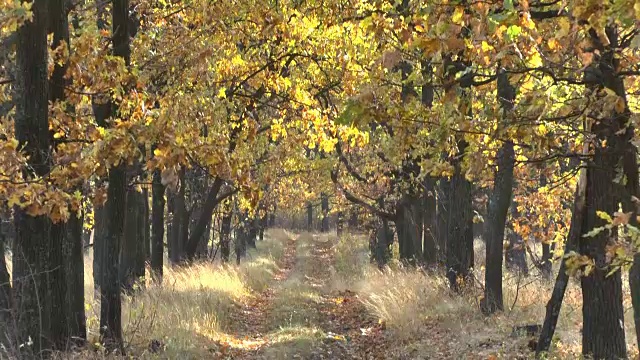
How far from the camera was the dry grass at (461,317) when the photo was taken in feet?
28.6

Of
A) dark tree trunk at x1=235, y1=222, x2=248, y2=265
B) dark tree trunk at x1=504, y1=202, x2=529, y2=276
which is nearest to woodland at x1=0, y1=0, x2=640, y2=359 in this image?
dark tree trunk at x1=504, y1=202, x2=529, y2=276

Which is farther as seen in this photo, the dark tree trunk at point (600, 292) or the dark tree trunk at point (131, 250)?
the dark tree trunk at point (131, 250)

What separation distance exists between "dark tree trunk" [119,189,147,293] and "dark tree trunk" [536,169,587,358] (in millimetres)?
8314

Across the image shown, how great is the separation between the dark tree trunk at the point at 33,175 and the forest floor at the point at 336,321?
729 millimetres

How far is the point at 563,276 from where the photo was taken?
6918mm

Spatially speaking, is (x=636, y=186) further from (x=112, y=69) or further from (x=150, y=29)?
(x=150, y=29)

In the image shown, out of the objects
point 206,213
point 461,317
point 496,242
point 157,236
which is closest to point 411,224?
point 206,213

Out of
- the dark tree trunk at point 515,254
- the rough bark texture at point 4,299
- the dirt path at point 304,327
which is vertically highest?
the rough bark texture at point 4,299

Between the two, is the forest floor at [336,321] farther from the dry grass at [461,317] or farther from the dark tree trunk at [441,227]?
the dark tree trunk at [441,227]

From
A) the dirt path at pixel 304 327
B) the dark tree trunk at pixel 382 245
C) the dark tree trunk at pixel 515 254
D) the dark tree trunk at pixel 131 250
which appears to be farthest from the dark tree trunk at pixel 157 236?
the dark tree trunk at pixel 515 254

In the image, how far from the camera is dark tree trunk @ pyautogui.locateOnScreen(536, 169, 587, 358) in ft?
21.5

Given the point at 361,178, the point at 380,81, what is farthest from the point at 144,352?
the point at 361,178

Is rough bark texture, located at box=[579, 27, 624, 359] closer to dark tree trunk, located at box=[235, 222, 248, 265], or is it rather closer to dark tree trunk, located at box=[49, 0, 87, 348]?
dark tree trunk, located at box=[49, 0, 87, 348]

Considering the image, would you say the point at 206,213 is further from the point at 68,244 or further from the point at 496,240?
the point at 496,240
